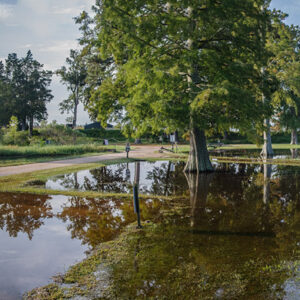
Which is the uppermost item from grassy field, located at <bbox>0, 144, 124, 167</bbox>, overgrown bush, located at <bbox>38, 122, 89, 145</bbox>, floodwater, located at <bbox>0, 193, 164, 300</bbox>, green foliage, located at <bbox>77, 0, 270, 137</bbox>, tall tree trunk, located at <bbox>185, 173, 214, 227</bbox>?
green foliage, located at <bbox>77, 0, 270, 137</bbox>

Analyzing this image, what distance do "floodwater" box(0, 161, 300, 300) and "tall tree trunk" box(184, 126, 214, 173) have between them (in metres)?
4.42

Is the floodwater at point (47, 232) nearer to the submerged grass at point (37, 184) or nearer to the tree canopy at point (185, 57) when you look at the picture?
the submerged grass at point (37, 184)

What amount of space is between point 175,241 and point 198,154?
1093 centimetres

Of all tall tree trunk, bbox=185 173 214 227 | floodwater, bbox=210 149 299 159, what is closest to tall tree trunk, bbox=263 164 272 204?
tall tree trunk, bbox=185 173 214 227

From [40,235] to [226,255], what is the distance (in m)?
4.04

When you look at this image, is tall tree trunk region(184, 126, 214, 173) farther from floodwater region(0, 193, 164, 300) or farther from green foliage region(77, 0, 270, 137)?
floodwater region(0, 193, 164, 300)

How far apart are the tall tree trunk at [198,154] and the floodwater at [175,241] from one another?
4.42 m

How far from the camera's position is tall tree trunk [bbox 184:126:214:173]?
16672mm

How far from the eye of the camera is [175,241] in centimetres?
639

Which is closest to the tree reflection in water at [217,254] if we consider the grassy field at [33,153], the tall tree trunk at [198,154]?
the tall tree trunk at [198,154]

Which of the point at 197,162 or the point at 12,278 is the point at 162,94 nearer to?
the point at 197,162

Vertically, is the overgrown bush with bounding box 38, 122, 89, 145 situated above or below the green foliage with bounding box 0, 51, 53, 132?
below

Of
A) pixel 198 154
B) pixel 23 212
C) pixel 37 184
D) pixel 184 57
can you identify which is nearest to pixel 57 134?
pixel 198 154

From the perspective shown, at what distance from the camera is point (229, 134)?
5331cm
